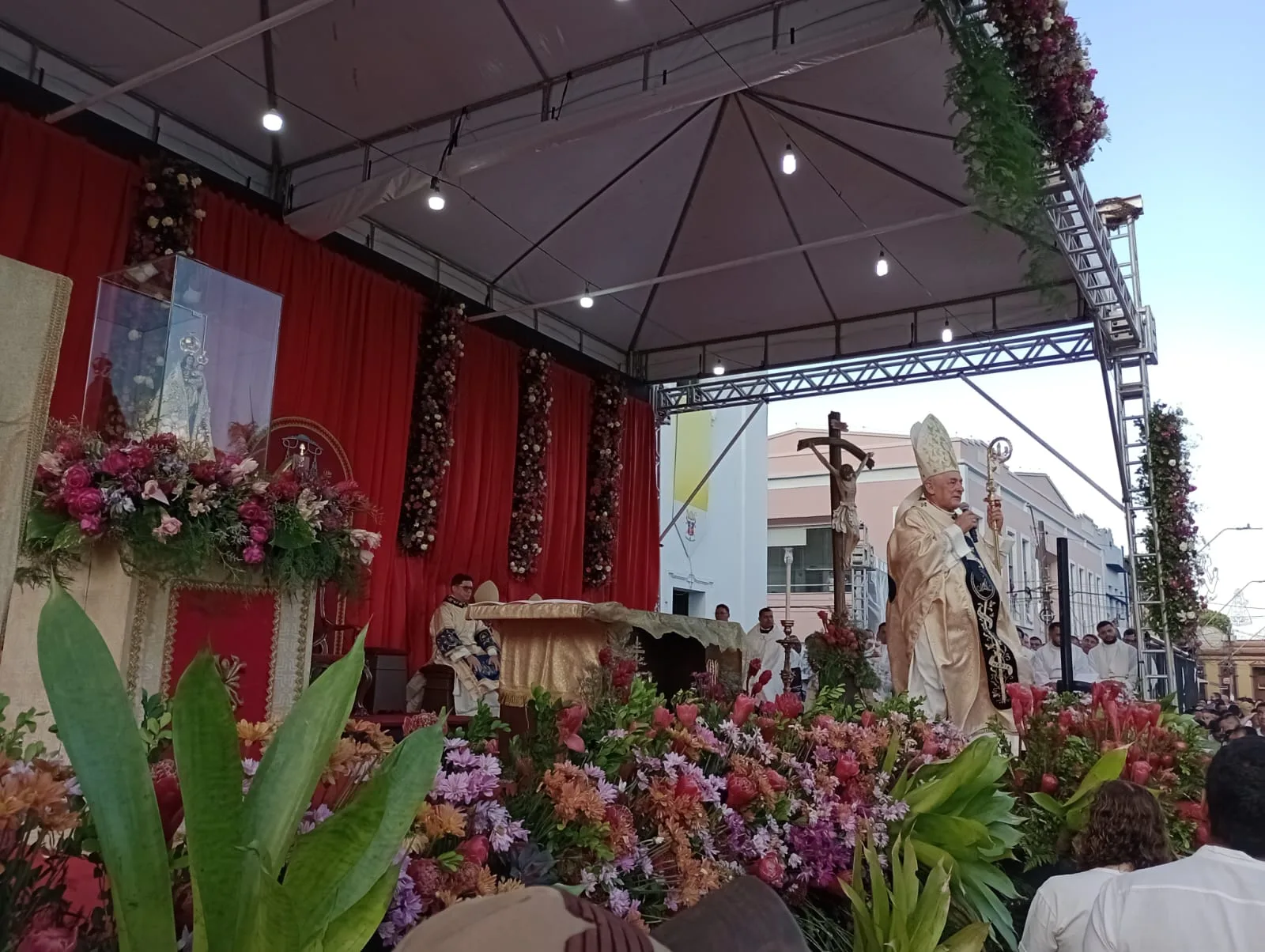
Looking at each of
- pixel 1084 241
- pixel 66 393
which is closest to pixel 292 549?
pixel 66 393

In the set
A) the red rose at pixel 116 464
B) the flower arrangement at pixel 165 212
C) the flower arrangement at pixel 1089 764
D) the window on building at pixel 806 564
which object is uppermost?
the flower arrangement at pixel 165 212

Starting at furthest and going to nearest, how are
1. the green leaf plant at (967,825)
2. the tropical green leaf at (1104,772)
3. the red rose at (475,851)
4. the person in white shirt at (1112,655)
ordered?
the person in white shirt at (1112,655)
the tropical green leaf at (1104,772)
the green leaf plant at (967,825)
the red rose at (475,851)

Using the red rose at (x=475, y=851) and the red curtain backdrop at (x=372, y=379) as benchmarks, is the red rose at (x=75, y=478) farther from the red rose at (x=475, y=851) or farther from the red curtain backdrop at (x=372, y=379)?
the red curtain backdrop at (x=372, y=379)

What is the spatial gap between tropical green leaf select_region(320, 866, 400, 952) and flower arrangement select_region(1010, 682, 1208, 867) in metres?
2.55

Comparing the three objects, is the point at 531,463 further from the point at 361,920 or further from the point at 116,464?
the point at 361,920

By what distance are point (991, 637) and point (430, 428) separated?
540 cm

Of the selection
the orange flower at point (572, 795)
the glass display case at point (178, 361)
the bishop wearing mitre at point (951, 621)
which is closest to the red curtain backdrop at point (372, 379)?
the glass display case at point (178, 361)

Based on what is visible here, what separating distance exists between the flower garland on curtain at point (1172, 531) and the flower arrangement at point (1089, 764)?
7049 millimetres

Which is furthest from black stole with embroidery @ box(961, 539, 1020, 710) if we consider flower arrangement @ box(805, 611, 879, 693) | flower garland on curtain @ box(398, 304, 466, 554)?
flower garland on curtain @ box(398, 304, 466, 554)

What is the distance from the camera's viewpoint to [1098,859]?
2387 mm

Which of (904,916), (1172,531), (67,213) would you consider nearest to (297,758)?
(904,916)

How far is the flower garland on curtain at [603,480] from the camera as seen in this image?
10.8 metres

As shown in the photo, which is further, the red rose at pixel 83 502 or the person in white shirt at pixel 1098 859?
the red rose at pixel 83 502

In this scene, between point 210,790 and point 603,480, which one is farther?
point 603,480
